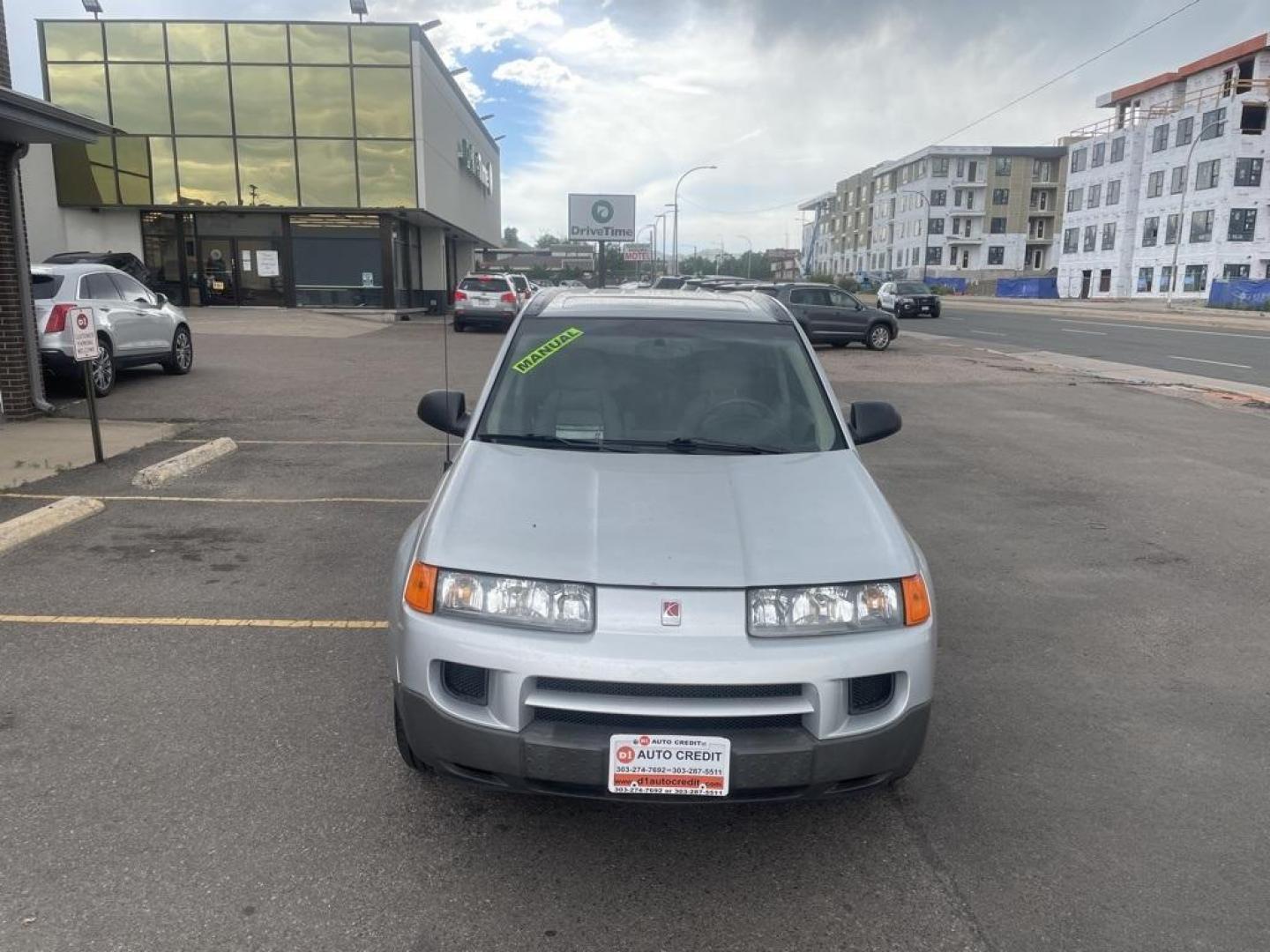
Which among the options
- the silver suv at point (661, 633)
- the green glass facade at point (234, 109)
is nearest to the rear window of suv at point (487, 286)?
the green glass facade at point (234, 109)

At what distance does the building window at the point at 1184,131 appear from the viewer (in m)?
62.8

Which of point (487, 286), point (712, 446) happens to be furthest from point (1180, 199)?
point (712, 446)

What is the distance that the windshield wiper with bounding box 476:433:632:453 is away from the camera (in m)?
3.87

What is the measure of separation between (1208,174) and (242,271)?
58800 mm

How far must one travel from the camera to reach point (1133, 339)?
1133 inches

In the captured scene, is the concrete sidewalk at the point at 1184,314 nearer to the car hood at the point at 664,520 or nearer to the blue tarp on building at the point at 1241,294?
the blue tarp on building at the point at 1241,294

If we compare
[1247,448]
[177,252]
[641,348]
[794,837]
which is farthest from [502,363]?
[177,252]

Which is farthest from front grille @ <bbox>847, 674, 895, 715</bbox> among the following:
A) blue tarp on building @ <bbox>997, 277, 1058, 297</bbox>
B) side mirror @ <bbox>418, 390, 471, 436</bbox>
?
blue tarp on building @ <bbox>997, 277, 1058, 297</bbox>

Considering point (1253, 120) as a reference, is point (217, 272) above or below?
below

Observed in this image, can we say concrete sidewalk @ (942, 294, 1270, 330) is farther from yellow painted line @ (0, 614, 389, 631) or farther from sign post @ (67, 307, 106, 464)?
yellow painted line @ (0, 614, 389, 631)

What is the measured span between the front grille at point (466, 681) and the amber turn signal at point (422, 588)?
192 millimetres

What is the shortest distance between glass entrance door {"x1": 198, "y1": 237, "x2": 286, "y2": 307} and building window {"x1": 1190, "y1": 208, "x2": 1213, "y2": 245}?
56.6m

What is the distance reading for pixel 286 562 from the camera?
20.1 ft

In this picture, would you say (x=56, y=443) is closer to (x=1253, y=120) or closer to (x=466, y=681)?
(x=466, y=681)
